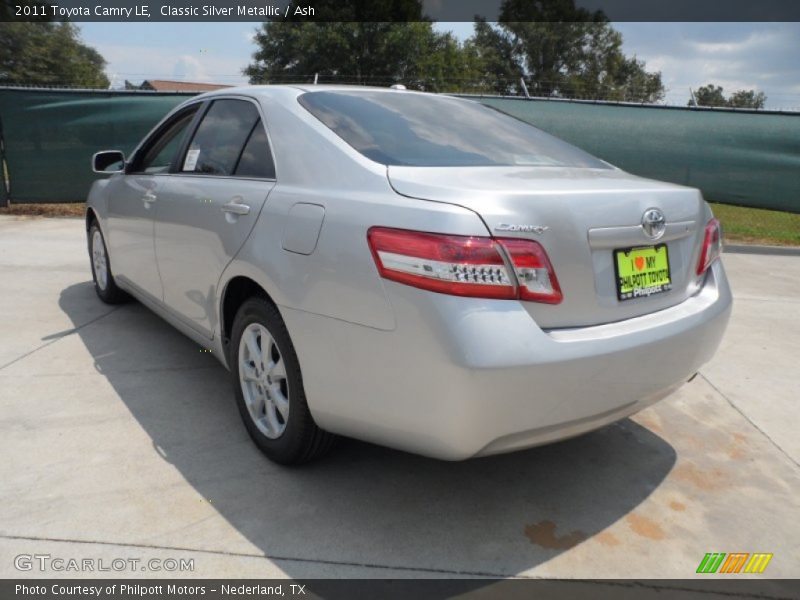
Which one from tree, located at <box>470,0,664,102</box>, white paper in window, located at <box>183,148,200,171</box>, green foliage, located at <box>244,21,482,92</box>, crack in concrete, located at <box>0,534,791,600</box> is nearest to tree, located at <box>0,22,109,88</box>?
green foliage, located at <box>244,21,482,92</box>

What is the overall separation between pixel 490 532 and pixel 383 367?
78 cm

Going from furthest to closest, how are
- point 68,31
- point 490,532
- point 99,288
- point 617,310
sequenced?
point 68,31 → point 99,288 → point 490,532 → point 617,310

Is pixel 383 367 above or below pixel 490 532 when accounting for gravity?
above

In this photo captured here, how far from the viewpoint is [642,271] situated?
87.0 inches

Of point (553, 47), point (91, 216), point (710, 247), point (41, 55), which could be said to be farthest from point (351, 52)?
point (710, 247)

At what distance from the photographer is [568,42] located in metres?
60.1

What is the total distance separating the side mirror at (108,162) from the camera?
4434mm

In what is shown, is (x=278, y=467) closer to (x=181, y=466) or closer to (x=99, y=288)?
(x=181, y=466)

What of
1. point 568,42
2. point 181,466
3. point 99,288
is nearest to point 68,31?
point 568,42

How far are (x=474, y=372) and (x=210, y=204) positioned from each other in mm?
1661

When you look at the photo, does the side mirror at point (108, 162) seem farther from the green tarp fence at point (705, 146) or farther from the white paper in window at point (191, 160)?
the green tarp fence at point (705, 146)

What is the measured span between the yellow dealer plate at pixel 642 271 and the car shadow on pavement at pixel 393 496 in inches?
33.9

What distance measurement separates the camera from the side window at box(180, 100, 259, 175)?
9.76ft

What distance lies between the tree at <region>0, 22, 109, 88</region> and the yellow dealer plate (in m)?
44.5
